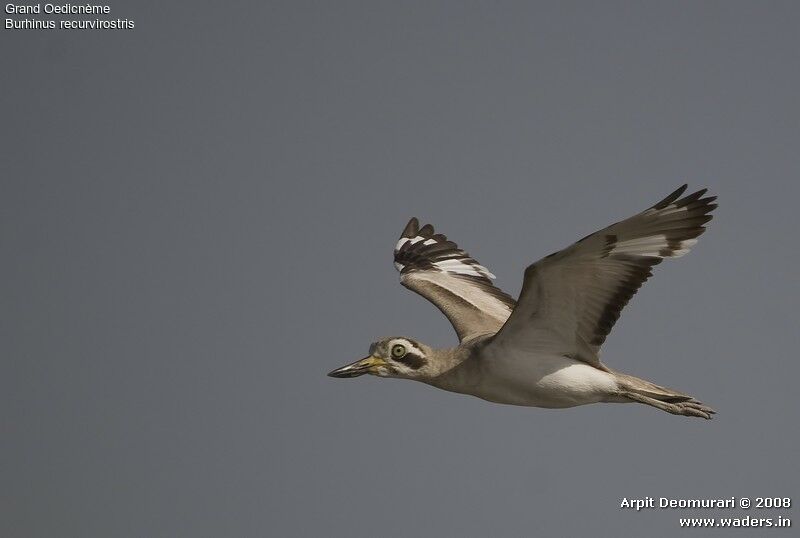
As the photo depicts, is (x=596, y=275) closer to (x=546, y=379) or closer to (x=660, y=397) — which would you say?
(x=546, y=379)

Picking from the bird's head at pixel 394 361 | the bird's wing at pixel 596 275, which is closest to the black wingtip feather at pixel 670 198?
the bird's wing at pixel 596 275

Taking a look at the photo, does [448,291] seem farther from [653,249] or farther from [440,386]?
[653,249]

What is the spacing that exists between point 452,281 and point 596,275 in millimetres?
6818

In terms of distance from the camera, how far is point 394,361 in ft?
57.1

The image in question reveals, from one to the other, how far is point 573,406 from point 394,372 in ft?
8.46

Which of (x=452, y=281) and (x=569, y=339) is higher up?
→ (x=452, y=281)

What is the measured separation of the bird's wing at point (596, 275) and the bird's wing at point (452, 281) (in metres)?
2.14

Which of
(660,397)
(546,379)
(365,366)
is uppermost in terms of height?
(365,366)

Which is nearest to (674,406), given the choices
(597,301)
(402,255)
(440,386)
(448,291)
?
(597,301)

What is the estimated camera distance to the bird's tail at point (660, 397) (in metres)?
→ 16.5

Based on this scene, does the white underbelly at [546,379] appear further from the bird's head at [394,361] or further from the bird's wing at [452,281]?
the bird's wing at [452,281]

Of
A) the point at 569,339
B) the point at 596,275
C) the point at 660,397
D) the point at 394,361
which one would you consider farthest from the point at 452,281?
the point at 596,275

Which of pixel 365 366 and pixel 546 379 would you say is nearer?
pixel 546 379

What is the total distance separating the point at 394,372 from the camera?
57.2 ft
